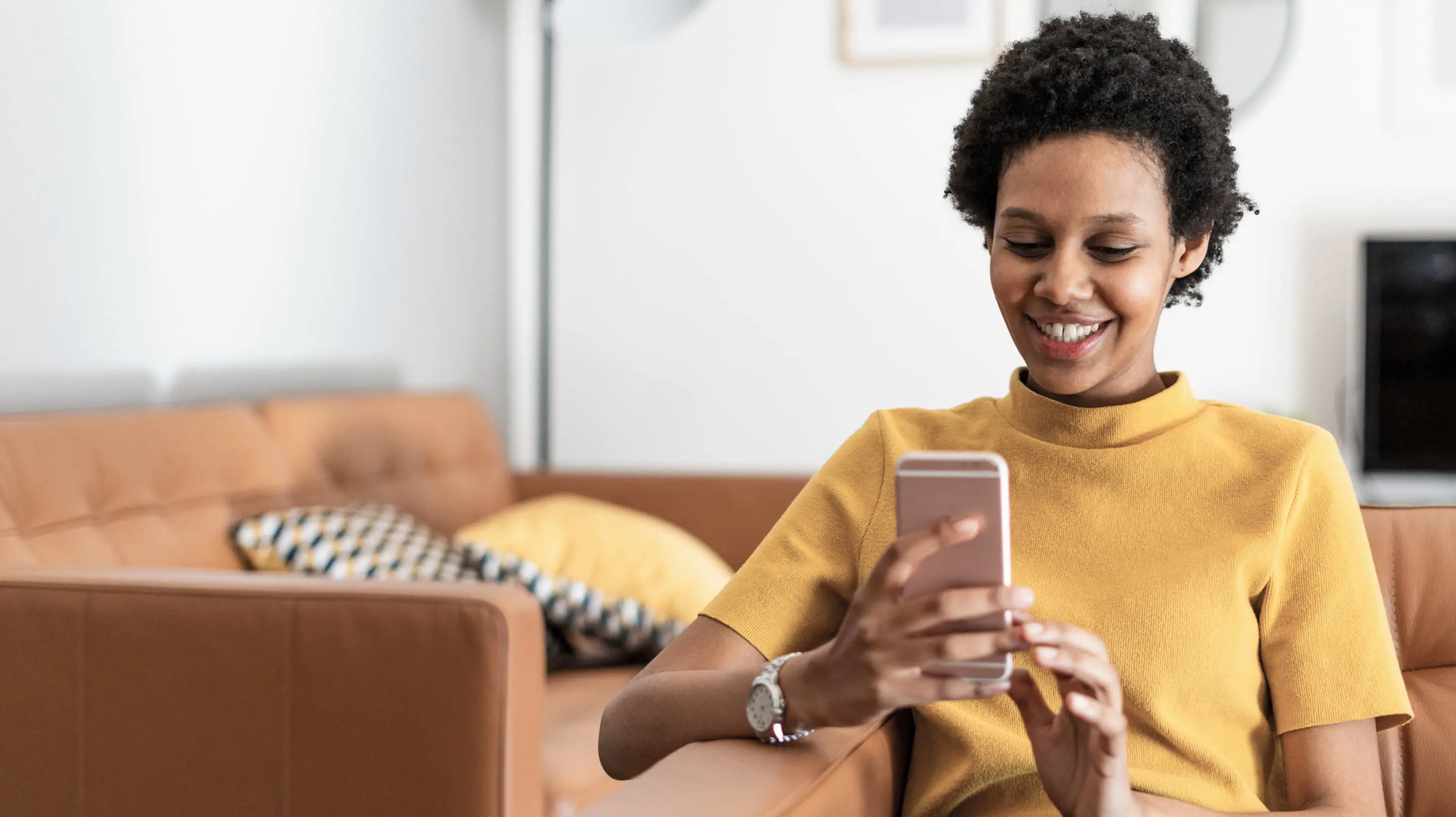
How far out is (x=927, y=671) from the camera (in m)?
0.85

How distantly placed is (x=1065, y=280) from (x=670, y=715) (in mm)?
424

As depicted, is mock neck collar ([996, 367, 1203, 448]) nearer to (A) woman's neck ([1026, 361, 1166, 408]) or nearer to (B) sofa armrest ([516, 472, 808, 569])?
(A) woman's neck ([1026, 361, 1166, 408])

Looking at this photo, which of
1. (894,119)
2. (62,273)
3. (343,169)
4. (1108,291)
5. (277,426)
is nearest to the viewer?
(1108,291)

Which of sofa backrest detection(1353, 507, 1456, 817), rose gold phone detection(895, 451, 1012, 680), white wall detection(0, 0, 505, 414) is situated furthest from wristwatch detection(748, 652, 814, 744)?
white wall detection(0, 0, 505, 414)

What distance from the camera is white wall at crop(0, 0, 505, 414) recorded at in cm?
191

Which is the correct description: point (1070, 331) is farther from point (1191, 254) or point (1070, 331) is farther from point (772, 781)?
point (772, 781)

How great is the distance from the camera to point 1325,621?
100 centimetres

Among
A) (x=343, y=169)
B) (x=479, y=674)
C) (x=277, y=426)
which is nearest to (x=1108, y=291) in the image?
(x=479, y=674)

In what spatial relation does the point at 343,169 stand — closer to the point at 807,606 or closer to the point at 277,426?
the point at 277,426

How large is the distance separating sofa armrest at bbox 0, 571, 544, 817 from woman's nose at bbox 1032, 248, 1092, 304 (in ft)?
1.78

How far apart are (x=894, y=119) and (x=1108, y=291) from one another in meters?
2.53

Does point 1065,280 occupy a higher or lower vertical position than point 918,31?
lower

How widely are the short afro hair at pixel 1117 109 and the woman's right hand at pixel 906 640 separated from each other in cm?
39

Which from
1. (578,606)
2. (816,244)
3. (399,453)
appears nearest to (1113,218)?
(578,606)
